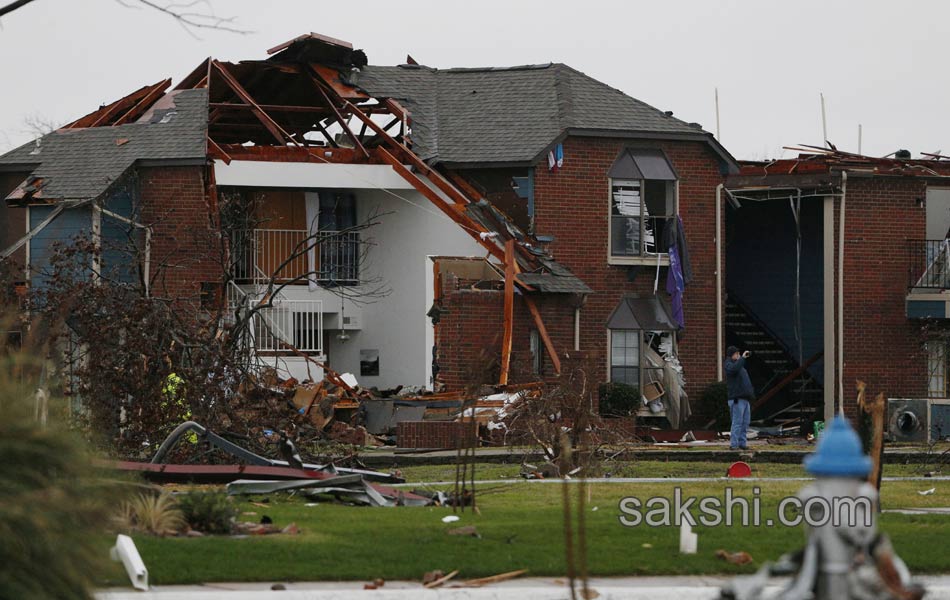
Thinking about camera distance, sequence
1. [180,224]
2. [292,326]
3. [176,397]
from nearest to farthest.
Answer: [176,397] → [180,224] → [292,326]

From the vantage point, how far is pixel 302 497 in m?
13.7

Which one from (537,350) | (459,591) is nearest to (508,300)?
(537,350)

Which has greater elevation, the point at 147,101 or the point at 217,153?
the point at 147,101

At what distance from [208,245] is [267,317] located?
236 centimetres

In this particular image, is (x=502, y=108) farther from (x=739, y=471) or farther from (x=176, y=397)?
(x=739, y=471)

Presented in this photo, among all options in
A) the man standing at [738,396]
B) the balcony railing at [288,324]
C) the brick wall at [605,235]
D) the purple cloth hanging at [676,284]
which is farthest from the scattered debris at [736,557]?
the purple cloth hanging at [676,284]

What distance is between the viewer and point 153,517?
427 inches

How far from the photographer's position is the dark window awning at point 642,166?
3005 cm

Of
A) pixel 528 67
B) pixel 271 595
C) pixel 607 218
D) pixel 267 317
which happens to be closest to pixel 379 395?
pixel 267 317

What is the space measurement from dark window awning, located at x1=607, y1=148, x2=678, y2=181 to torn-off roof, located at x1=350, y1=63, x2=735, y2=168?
0.40 m

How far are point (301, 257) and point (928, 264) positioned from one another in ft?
41.1

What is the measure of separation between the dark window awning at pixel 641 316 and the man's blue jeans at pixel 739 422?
658 cm

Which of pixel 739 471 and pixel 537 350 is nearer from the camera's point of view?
pixel 739 471

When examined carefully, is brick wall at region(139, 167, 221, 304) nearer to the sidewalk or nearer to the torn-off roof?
the torn-off roof
